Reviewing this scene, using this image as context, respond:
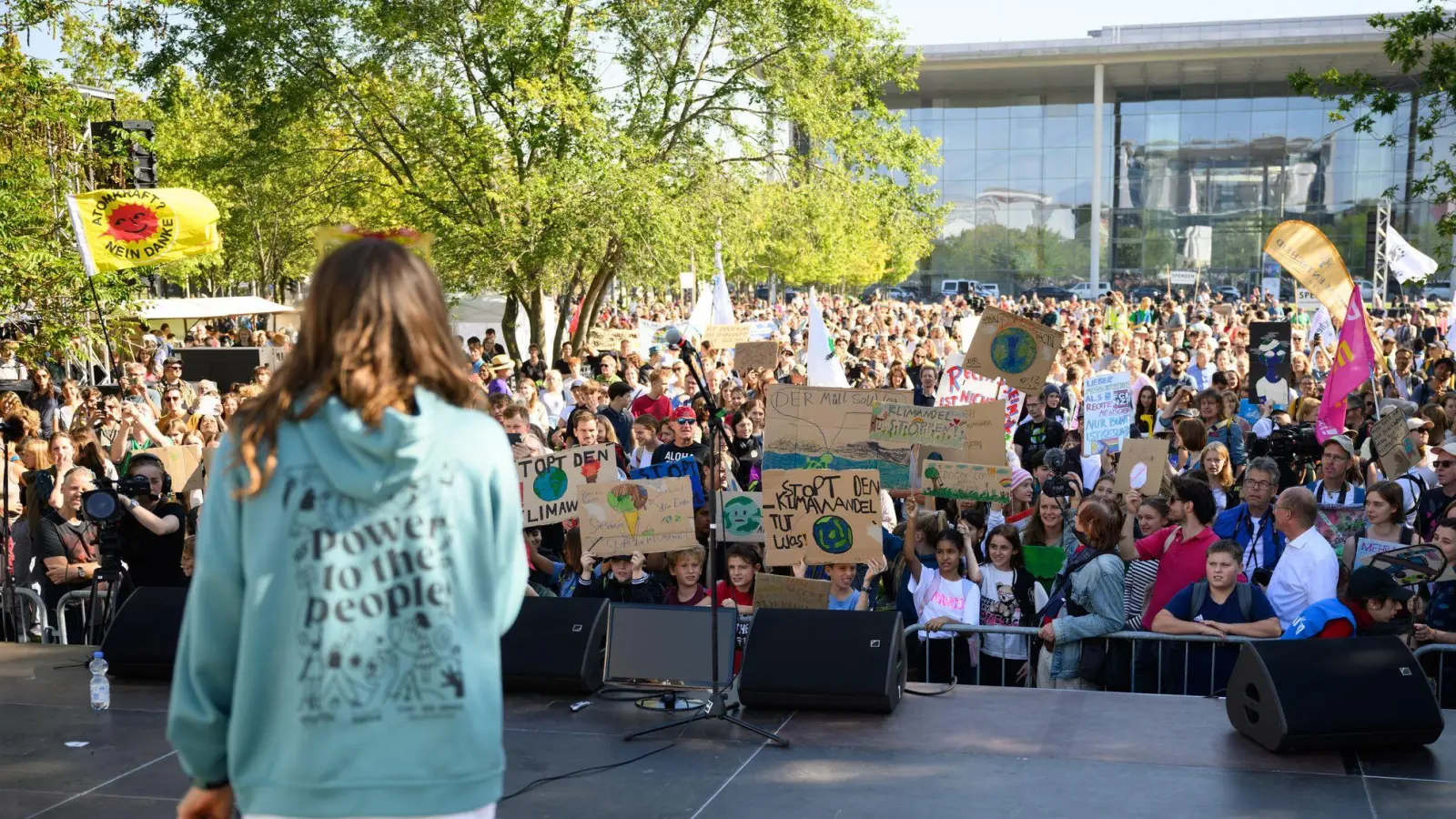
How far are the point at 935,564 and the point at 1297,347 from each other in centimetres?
1320

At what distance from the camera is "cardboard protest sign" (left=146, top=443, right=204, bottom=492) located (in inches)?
412

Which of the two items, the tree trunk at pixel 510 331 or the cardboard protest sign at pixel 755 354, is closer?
the cardboard protest sign at pixel 755 354

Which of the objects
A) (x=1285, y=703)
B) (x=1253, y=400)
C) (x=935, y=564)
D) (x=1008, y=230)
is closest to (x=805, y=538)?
(x=935, y=564)

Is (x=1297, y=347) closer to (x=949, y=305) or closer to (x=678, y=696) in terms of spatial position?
(x=678, y=696)

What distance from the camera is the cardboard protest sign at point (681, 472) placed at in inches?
368

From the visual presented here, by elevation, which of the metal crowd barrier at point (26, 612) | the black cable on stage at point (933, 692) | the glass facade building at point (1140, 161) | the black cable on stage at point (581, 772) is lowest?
the black cable on stage at point (581, 772)

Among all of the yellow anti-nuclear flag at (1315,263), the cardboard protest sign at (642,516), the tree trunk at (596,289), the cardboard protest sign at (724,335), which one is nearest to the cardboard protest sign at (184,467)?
the cardboard protest sign at (642,516)

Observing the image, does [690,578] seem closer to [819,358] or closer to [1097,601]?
[1097,601]

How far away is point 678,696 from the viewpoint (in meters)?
7.32

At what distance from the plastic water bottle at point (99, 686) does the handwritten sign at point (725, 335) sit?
12.3 meters

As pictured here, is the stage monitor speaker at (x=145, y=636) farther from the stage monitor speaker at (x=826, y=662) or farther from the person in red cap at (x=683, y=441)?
the person in red cap at (x=683, y=441)

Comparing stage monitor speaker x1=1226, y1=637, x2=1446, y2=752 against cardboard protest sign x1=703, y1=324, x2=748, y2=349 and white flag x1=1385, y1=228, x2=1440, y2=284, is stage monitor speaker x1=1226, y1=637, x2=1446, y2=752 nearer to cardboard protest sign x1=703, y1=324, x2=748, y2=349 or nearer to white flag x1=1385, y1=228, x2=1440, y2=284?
cardboard protest sign x1=703, y1=324, x2=748, y2=349

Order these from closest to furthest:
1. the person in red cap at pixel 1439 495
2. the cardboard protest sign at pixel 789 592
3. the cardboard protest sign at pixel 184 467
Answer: the cardboard protest sign at pixel 789 592 < the person in red cap at pixel 1439 495 < the cardboard protest sign at pixel 184 467

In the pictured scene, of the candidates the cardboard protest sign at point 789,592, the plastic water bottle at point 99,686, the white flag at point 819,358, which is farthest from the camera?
the white flag at point 819,358
